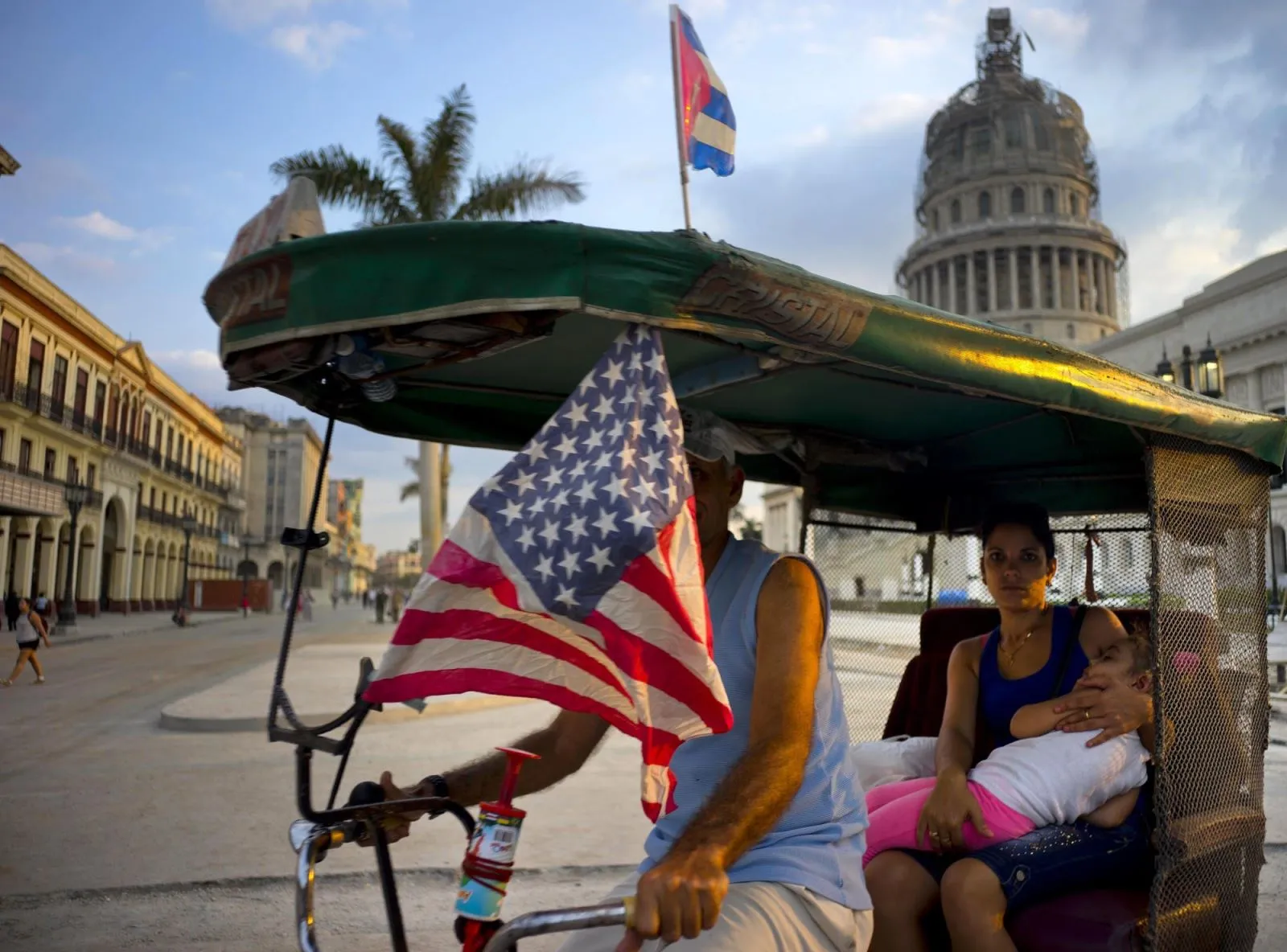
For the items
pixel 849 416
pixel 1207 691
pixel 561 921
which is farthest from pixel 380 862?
pixel 1207 691

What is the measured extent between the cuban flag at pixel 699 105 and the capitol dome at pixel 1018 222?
8789cm

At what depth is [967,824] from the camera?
3.04 metres

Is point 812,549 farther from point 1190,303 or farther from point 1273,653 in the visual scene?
point 1190,303

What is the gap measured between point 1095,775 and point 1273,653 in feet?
63.8

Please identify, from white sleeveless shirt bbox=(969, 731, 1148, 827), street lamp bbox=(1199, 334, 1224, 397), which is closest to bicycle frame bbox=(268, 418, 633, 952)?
white sleeveless shirt bbox=(969, 731, 1148, 827)

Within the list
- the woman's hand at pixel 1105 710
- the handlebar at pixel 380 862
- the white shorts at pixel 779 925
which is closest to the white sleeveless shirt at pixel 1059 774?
the woman's hand at pixel 1105 710

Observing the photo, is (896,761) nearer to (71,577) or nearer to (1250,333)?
(71,577)

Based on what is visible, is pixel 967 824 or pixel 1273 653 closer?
pixel 967 824

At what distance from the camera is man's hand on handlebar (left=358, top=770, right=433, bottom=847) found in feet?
7.66

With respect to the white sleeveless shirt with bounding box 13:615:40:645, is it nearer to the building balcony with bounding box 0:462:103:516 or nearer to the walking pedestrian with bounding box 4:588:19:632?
the building balcony with bounding box 0:462:103:516

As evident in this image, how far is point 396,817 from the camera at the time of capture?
2355 mm

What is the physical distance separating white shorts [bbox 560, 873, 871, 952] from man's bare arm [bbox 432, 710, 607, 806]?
2.13 feet

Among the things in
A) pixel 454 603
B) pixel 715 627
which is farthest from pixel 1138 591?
pixel 454 603

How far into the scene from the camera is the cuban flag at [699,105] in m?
3.28
